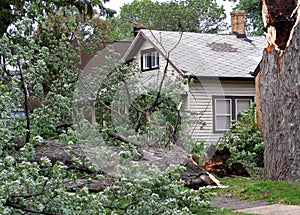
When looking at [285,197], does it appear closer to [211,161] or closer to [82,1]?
[211,161]

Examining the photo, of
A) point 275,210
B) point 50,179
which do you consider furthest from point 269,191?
point 50,179

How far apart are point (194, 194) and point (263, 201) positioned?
2810 mm

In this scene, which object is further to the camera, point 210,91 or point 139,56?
point 139,56

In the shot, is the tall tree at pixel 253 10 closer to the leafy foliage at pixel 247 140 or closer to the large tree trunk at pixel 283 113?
the leafy foliage at pixel 247 140

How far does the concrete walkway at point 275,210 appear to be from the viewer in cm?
619

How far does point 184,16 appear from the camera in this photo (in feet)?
143

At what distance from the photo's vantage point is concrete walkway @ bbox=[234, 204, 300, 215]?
20.3 feet

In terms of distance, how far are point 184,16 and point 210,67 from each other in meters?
25.6

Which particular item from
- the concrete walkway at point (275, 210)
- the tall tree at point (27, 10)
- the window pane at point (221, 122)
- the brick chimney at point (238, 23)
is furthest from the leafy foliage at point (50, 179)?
the brick chimney at point (238, 23)

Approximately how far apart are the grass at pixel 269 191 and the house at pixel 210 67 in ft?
29.7

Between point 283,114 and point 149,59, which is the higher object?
point 149,59

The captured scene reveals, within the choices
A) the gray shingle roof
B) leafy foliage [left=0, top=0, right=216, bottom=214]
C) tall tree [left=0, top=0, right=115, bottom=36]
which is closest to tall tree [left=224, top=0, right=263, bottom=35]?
the gray shingle roof

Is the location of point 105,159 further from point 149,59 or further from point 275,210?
point 149,59

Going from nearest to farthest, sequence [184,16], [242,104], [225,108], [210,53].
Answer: [225,108] < [242,104] < [210,53] < [184,16]
